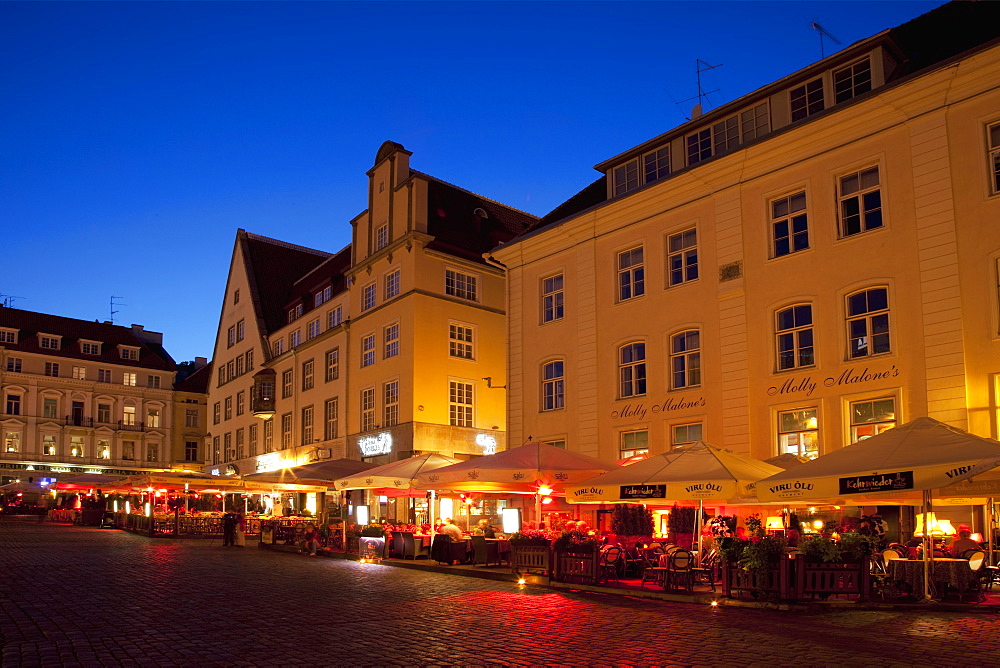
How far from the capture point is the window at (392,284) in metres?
40.5

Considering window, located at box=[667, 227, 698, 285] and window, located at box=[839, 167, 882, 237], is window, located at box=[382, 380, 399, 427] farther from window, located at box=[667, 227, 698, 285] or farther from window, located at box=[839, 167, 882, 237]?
window, located at box=[839, 167, 882, 237]

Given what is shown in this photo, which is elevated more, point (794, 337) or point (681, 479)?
point (794, 337)

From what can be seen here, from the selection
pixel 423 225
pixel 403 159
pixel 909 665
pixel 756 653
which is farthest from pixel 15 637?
pixel 403 159

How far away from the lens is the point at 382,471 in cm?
2708

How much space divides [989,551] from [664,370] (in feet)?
34.0

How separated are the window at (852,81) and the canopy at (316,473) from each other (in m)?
20.1

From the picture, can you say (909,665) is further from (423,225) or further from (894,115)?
(423,225)

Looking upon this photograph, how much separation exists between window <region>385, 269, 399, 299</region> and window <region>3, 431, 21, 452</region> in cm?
4809

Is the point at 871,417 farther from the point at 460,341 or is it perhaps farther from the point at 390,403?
the point at 390,403

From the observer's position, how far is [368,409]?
42.2 m

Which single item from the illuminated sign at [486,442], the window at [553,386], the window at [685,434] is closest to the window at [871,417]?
the window at [685,434]

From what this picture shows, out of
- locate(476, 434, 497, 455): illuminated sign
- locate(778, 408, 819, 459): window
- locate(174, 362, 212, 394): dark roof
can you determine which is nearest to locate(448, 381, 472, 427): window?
locate(476, 434, 497, 455): illuminated sign

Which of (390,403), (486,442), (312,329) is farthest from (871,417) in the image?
(312,329)

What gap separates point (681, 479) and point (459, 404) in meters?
23.1
